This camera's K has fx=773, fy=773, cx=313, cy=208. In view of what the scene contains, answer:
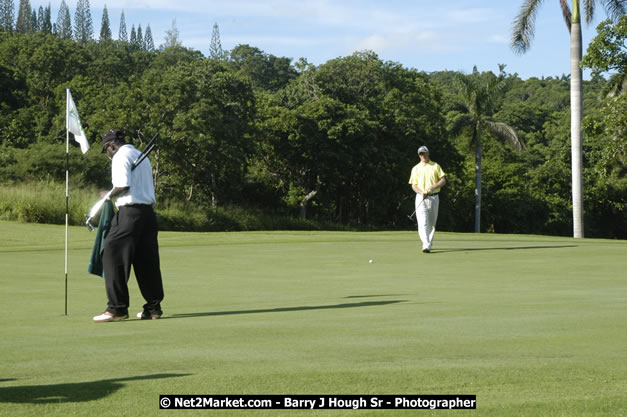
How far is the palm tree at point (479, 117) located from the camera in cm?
6394

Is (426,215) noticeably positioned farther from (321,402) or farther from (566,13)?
(566,13)

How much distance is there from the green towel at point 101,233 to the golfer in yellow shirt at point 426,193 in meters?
9.82

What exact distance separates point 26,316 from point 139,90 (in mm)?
42661

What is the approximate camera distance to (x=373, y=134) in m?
58.5

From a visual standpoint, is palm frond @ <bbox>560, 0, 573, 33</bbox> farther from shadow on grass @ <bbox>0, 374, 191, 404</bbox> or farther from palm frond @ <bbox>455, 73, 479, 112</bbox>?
shadow on grass @ <bbox>0, 374, 191, 404</bbox>

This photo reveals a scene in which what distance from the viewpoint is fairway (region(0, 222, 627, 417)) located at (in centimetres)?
454

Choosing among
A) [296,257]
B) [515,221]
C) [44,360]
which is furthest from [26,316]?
[515,221]

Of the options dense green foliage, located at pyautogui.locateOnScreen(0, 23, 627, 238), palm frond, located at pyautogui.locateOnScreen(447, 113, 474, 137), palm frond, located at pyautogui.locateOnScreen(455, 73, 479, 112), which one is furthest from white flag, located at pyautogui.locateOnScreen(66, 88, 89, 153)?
palm frond, located at pyautogui.locateOnScreen(447, 113, 474, 137)

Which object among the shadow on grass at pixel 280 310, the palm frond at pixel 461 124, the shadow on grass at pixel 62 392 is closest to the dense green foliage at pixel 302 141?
the palm frond at pixel 461 124

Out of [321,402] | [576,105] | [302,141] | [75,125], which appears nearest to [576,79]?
[576,105]

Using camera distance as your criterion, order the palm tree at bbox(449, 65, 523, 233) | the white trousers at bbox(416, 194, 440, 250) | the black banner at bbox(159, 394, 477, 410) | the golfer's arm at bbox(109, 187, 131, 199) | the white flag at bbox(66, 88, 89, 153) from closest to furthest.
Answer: the black banner at bbox(159, 394, 477, 410) < the golfer's arm at bbox(109, 187, 131, 199) < the white flag at bbox(66, 88, 89, 153) < the white trousers at bbox(416, 194, 440, 250) < the palm tree at bbox(449, 65, 523, 233)

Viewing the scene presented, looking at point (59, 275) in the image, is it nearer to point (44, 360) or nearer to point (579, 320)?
point (44, 360)

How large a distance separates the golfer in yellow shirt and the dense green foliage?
1862 cm

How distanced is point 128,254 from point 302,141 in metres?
49.8
